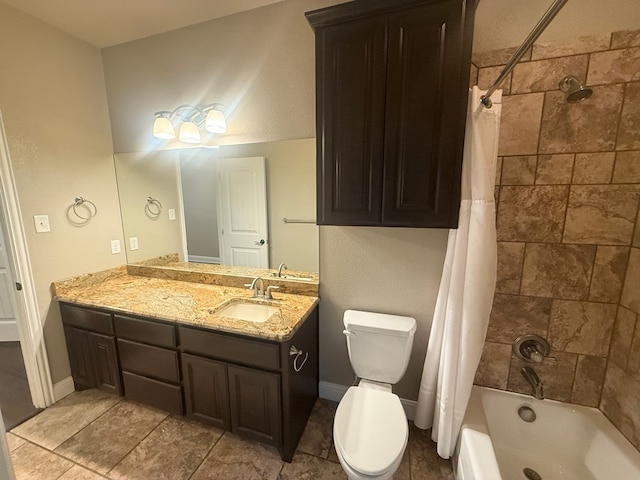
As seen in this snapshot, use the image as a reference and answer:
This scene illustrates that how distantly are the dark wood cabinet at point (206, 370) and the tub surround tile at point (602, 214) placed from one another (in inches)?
59.4

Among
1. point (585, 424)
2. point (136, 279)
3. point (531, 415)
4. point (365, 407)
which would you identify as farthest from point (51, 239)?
point (585, 424)

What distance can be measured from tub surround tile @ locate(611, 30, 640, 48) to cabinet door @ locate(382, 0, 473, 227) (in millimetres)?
694

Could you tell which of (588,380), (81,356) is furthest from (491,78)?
(81,356)

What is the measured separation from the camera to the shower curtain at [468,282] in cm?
122

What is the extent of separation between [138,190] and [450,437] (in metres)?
2.81

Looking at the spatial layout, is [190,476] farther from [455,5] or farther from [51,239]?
[455,5]

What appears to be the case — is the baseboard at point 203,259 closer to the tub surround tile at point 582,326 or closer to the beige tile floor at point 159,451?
the beige tile floor at point 159,451

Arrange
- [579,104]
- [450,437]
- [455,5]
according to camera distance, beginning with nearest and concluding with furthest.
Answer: [455,5] → [579,104] → [450,437]

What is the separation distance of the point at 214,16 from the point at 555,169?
223 cm

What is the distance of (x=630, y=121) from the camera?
1241mm

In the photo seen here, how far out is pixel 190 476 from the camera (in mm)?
1443

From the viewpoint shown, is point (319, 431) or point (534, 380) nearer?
point (534, 380)

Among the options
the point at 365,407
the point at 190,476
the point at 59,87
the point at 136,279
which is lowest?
the point at 190,476

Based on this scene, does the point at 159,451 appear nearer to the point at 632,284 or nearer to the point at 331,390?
the point at 331,390
